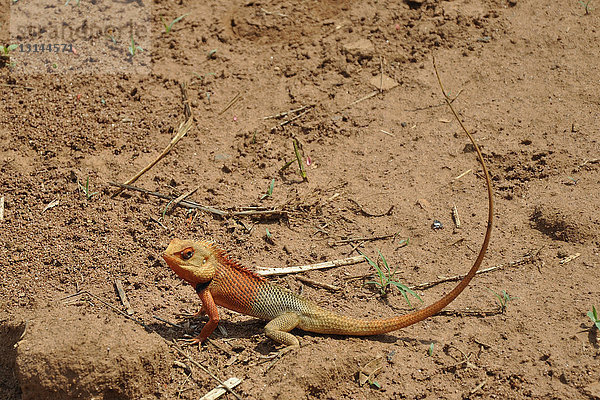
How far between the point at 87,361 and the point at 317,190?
281 cm

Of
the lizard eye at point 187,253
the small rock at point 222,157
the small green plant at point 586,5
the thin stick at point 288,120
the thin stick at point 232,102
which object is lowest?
the small rock at point 222,157

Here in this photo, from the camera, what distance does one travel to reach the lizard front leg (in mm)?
4344

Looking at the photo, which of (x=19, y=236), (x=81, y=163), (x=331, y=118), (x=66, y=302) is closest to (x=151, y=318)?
(x=66, y=302)

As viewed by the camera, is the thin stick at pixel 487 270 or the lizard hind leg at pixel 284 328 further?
the thin stick at pixel 487 270

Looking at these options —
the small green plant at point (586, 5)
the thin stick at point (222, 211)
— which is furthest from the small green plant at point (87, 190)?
the small green plant at point (586, 5)

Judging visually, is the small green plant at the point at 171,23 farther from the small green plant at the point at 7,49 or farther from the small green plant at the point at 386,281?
the small green plant at the point at 386,281

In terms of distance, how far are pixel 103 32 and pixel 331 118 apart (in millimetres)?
3466

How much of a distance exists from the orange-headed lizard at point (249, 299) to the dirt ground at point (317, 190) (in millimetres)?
158

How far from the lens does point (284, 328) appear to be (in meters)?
4.32

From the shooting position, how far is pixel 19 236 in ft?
17.4

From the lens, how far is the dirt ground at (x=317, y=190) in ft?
13.4

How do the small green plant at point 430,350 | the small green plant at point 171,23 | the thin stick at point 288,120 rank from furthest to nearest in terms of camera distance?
the small green plant at point 171,23 < the thin stick at point 288,120 < the small green plant at point 430,350

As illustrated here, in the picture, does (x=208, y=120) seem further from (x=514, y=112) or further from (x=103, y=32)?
(x=514, y=112)

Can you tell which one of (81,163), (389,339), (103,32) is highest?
(103,32)
